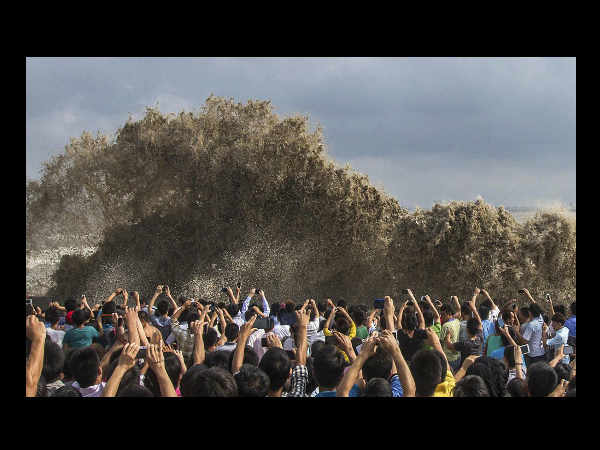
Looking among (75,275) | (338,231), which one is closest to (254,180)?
(338,231)

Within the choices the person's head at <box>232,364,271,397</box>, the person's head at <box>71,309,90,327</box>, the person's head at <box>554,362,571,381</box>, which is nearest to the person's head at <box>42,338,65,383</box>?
the person's head at <box>232,364,271,397</box>

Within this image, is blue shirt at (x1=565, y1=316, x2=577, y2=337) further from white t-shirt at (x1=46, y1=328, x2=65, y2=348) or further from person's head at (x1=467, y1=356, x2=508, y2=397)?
white t-shirt at (x1=46, y1=328, x2=65, y2=348)

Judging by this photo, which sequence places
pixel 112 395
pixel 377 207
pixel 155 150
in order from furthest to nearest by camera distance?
pixel 155 150 < pixel 377 207 < pixel 112 395

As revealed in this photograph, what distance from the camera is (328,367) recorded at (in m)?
4.35

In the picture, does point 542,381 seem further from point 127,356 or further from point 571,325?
point 571,325

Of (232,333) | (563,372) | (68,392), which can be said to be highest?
(232,333)

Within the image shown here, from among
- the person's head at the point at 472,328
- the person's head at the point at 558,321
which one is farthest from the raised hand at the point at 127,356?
the person's head at the point at 558,321

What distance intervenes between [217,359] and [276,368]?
108cm

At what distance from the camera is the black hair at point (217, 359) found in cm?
533

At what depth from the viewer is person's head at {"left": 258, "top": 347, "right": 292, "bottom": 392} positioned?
4453 millimetres

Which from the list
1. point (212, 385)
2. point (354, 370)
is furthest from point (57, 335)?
point (354, 370)

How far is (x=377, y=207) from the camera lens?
1927 centimetres

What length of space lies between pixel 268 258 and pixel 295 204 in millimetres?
1919
